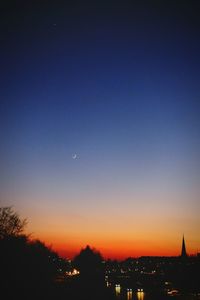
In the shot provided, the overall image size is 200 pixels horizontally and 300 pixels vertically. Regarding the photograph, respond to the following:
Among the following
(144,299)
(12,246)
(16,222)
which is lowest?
(144,299)

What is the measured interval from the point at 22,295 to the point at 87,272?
79453 mm

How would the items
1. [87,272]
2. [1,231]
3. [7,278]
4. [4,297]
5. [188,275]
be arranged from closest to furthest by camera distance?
[4,297] < [7,278] < [1,231] < [87,272] < [188,275]

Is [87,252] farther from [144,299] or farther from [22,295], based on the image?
[22,295]

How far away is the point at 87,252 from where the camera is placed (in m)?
131

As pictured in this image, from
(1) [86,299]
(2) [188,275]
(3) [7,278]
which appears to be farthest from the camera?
(2) [188,275]

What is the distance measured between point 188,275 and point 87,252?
166ft

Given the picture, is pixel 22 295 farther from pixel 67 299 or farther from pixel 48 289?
pixel 67 299

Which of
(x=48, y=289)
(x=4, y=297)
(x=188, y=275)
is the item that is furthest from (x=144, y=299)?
(x=188, y=275)

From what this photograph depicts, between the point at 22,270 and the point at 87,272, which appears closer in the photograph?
the point at 22,270

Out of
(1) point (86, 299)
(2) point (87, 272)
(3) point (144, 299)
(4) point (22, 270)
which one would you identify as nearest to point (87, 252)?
(2) point (87, 272)

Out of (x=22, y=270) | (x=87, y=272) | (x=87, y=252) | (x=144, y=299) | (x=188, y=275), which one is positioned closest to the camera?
(x=22, y=270)

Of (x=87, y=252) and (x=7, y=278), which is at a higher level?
(x=87, y=252)

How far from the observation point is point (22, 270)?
39.6 metres

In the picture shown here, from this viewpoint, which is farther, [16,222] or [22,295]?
[16,222]
